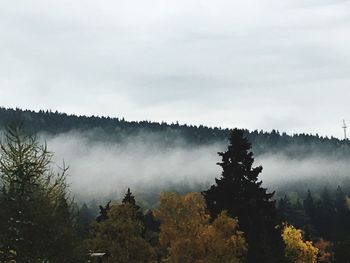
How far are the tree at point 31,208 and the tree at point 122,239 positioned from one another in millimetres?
28901

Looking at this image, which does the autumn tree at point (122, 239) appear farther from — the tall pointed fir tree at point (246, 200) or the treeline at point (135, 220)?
the tall pointed fir tree at point (246, 200)

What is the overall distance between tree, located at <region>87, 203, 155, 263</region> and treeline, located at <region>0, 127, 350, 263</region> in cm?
9

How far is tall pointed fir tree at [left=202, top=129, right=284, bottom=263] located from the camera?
49.0 metres

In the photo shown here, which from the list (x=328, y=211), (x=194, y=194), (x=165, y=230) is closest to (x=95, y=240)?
(x=165, y=230)

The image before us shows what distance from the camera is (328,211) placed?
19975 cm

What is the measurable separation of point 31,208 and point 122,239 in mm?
31269

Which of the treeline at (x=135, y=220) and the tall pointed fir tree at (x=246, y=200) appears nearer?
the treeline at (x=135, y=220)

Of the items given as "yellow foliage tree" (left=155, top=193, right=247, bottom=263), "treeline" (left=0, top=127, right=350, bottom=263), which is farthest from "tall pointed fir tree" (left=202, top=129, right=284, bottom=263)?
"yellow foliage tree" (left=155, top=193, right=247, bottom=263)

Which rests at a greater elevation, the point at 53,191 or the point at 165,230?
the point at 53,191

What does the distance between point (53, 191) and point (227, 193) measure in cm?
2676

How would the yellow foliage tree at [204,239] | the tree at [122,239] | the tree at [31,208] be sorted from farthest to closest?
the tree at [122,239] → the yellow foliage tree at [204,239] → the tree at [31,208]

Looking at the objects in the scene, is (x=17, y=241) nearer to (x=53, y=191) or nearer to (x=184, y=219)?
(x=53, y=191)

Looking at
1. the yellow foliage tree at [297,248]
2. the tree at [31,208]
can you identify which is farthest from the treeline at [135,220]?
the yellow foliage tree at [297,248]

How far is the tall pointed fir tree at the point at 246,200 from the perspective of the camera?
49.0 meters
